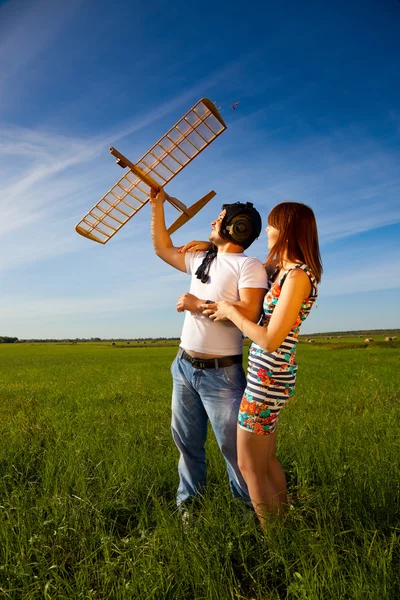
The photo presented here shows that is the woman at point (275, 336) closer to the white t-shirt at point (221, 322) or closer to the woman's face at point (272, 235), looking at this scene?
the woman's face at point (272, 235)

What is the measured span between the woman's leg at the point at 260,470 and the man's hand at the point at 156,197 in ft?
6.43

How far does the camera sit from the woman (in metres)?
2.63

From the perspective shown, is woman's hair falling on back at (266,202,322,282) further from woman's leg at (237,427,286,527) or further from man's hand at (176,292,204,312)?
woman's leg at (237,427,286,527)

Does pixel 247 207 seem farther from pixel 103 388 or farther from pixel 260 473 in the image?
pixel 103 388

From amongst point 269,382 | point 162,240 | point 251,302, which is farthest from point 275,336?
point 162,240

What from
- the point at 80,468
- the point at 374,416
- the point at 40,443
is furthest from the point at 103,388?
the point at 80,468

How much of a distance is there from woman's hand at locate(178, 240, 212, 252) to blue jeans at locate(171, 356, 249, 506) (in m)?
0.87

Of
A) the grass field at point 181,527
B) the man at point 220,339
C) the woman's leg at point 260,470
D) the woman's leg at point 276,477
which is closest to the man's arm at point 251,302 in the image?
the man at point 220,339

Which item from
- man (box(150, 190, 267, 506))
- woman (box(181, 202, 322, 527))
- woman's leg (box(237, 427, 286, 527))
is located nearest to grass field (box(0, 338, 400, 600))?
woman's leg (box(237, 427, 286, 527))

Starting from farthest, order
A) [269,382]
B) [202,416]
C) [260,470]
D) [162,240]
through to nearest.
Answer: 1. [162,240]
2. [202,416]
3. [260,470]
4. [269,382]

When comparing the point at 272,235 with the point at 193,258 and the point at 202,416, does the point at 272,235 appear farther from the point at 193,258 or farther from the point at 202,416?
the point at 202,416

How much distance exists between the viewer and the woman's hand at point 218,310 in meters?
2.86

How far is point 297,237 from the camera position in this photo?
110 inches

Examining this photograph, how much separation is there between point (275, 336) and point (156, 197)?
70.0 inches
